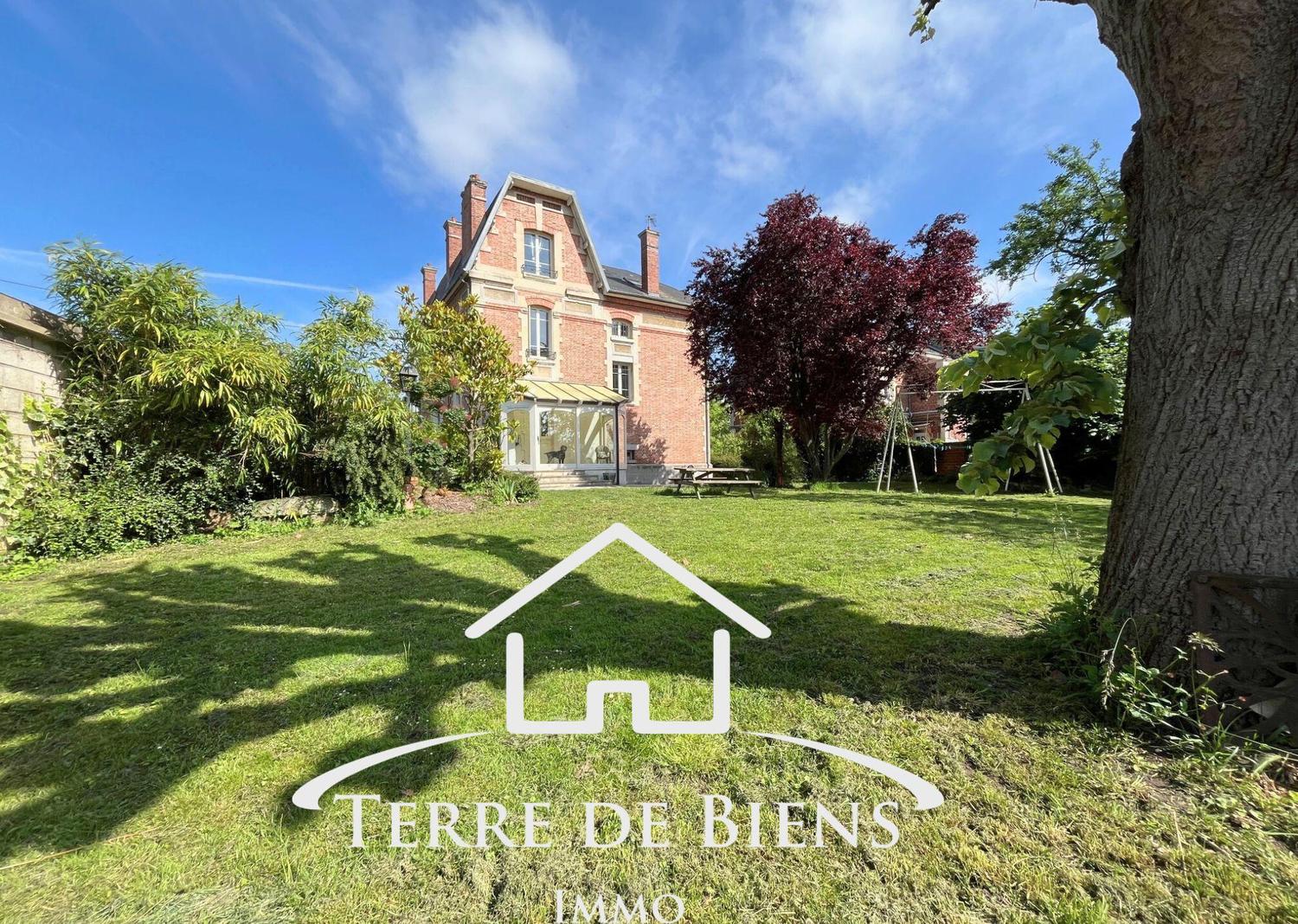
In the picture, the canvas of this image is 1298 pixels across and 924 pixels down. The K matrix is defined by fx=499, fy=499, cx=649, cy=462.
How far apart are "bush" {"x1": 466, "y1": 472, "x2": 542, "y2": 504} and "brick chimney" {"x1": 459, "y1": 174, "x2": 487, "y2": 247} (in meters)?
10.2

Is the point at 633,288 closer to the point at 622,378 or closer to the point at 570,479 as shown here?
the point at 622,378

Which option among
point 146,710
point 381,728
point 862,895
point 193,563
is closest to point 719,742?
point 862,895

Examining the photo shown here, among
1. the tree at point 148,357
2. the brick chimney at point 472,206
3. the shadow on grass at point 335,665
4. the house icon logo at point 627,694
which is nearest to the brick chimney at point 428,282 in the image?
the brick chimney at point 472,206

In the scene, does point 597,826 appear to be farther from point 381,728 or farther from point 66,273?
point 66,273

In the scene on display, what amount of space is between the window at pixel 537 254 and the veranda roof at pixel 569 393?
3724mm

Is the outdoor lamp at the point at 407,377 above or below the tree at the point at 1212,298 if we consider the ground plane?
above

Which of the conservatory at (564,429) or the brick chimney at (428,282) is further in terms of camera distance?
the brick chimney at (428,282)

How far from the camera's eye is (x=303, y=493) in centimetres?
828

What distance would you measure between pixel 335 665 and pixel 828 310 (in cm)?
1143

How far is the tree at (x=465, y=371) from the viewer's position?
33.8 ft

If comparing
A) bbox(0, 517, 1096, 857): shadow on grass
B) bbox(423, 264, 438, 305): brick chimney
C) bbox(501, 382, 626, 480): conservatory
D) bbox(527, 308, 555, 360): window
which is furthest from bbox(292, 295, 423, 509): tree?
bbox(423, 264, 438, 305): brick chimney

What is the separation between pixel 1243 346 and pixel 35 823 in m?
4.60

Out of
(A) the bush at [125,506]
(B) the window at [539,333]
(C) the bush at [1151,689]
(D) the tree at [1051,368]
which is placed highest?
(B) the window at [539,333]

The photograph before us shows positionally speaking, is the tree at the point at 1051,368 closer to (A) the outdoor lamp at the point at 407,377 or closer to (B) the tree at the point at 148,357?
(B) the tree at the point at 148,357
